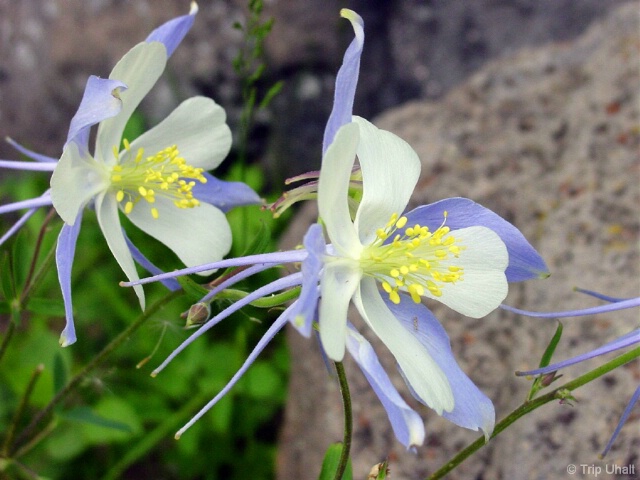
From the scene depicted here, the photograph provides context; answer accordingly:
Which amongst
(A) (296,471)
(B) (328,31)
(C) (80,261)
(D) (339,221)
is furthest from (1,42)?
(D) (339,221)

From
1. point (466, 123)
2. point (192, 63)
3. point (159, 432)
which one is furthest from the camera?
point (192, 63)

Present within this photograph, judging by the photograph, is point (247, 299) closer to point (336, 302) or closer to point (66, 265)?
point (336, 302)

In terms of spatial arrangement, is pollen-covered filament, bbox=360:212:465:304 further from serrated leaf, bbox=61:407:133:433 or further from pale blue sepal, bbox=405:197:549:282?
serrated leaf, bbox=61:407:133:433

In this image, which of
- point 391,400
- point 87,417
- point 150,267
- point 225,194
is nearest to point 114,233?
point 150,267

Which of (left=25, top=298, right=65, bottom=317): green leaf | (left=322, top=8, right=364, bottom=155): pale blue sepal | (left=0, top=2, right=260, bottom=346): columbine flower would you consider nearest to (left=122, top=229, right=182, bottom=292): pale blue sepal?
(left=0, top=2, right=260, bottom=346): columbine flower

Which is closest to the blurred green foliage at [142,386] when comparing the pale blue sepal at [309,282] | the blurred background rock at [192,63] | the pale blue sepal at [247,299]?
the blurred background rock at [192,63]

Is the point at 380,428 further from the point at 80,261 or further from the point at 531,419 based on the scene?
the point at 80,261
